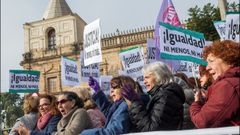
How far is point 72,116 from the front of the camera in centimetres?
Answer: 416

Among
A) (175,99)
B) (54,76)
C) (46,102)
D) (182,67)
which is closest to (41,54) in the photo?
(54,76)

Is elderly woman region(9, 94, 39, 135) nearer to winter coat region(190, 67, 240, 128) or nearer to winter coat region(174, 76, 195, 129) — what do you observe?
winter coat region(174, 76, 195, 129)

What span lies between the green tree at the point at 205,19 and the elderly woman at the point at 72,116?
1543 centimetres

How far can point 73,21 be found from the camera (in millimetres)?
34531

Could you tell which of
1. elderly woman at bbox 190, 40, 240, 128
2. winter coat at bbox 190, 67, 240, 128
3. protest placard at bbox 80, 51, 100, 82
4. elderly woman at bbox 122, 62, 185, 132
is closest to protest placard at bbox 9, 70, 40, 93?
protest placard at bbox 80, 51, 100, 82

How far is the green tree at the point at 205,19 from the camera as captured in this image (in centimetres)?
1922

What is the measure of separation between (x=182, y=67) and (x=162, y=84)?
256 inches

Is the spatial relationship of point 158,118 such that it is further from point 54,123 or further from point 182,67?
point 182,67

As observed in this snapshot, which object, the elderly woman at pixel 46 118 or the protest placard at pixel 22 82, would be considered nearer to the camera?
the elderly woman at pixel 46 118

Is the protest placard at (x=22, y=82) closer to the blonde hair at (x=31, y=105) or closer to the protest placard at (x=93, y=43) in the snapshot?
the protest placard at (x=93, y=43)

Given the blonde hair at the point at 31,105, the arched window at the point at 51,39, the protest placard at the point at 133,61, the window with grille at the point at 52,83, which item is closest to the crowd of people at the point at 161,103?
the blonde hair at the point at 31,105

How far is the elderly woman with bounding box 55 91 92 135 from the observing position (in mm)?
4043

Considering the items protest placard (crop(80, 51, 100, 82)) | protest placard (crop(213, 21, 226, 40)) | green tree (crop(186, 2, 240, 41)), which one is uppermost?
green tree (crop(186, 2, 240, 41))

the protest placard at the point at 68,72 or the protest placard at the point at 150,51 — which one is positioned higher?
the protest placard at the point at 150,51
